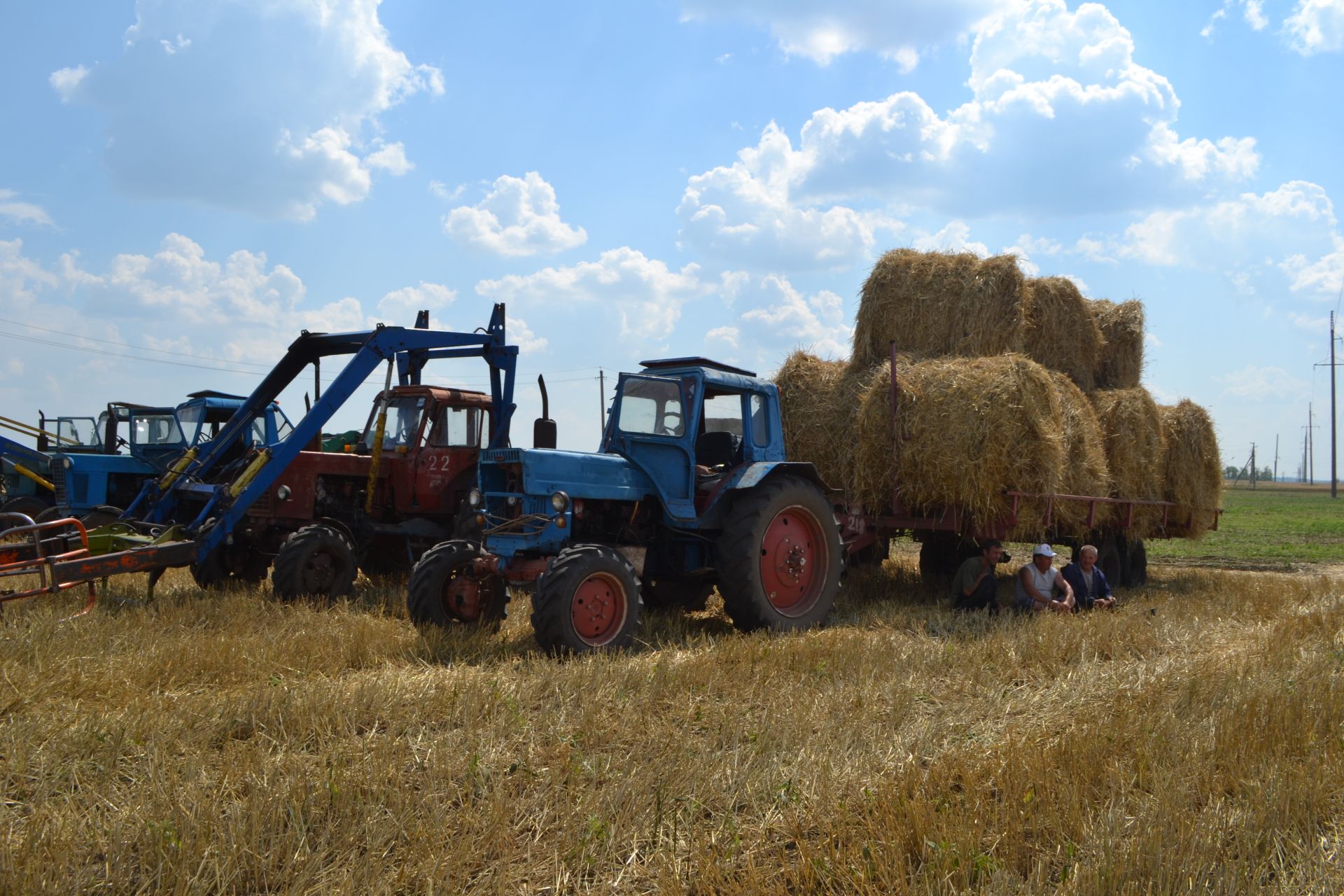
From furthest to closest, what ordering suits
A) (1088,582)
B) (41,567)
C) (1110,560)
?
(1110,560) < (1088,582) < (41,567)

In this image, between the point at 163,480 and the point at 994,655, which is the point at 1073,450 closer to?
the point at 994,655

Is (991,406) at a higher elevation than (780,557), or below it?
higher

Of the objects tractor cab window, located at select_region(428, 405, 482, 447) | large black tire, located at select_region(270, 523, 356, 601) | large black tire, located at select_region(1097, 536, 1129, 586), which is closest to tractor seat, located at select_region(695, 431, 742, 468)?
large black tire, located at select_region(270, 523, 356, 601)

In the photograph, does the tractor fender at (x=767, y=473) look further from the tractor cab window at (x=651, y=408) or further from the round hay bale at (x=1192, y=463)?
the round hay bale at (x=1192, y=463)

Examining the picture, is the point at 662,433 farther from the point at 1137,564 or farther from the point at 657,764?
the point at 1137,564

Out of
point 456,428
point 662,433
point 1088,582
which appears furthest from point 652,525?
point 1088,582

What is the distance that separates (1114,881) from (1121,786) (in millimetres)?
858

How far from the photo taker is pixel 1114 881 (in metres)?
3.20

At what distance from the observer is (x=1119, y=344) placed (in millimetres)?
11906

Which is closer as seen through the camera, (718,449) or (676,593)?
(718,449)

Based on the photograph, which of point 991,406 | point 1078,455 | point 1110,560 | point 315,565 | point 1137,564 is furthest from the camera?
point 1137,564

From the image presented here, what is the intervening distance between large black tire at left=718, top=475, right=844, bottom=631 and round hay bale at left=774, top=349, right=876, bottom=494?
5.32 ft

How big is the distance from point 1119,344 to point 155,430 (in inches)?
473

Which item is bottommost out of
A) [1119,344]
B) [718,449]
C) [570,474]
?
[570,474]
